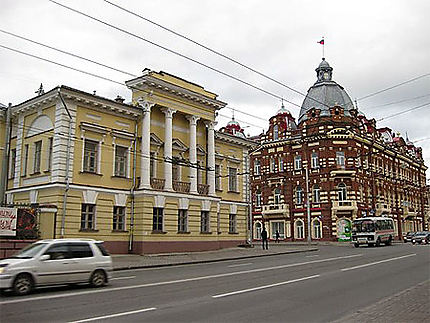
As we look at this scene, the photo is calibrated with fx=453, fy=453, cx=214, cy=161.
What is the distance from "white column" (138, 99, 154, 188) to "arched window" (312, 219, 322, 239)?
31.2m

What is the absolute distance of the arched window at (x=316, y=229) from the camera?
54.8 metres

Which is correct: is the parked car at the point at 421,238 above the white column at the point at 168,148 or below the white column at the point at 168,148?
below

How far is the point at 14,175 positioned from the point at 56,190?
18.2 feet

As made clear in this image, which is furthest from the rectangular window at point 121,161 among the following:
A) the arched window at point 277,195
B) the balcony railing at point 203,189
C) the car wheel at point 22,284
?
the arched window at point 277,195

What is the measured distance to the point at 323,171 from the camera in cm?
5547

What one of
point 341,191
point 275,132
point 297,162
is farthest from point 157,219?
point 275,132

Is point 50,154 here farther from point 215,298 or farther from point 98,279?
point 215,298

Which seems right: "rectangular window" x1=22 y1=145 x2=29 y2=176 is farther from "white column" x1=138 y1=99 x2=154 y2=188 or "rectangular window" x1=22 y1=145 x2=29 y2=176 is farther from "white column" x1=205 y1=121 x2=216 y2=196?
"white column" x1=205 y1=121 x2=216 y2=196

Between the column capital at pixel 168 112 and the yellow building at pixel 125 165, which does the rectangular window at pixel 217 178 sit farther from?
the column capital at pixel 168 112

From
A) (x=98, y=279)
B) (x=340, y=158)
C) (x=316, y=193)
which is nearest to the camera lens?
(x=98, y=279)

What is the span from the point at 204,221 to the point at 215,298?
72.7ft

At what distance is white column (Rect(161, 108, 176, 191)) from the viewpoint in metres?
30.8

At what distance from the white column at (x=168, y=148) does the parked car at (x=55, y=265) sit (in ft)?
52.1

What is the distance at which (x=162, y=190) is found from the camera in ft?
98.7
